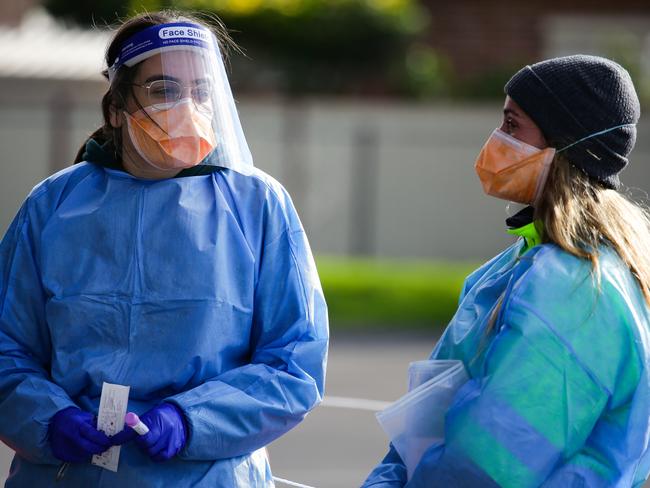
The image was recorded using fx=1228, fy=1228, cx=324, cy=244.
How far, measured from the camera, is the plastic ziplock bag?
3.13 metres

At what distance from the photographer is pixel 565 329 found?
9.48ft

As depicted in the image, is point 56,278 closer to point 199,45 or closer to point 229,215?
point 229,215

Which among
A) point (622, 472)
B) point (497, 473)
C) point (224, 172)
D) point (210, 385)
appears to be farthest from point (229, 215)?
point (622, 472)

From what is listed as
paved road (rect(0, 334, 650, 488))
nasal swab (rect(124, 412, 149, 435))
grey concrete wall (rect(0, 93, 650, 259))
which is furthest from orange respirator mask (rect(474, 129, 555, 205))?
grey concrete wall (rect(0, 93, 650, 259))

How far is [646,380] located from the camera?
9.60 feet

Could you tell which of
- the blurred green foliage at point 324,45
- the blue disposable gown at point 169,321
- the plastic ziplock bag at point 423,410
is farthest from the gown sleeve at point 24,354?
the blurred green foliage at point 324,45

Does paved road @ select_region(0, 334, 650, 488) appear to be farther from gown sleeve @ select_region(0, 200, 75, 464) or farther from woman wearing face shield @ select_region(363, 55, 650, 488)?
woman wearing face shield @ select_region(363, 55, 650, 488)

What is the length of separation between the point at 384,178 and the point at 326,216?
1.25m

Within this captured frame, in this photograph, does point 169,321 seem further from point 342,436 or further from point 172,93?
point 342,436

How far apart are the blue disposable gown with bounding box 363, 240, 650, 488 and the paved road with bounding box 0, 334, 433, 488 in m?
4.09

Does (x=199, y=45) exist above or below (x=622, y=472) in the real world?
above

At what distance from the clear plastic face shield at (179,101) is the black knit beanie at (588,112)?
2.73 ft

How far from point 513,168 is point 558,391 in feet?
2.22

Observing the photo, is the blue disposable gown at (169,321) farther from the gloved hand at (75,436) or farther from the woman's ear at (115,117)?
the woman's ear at (115,117)
